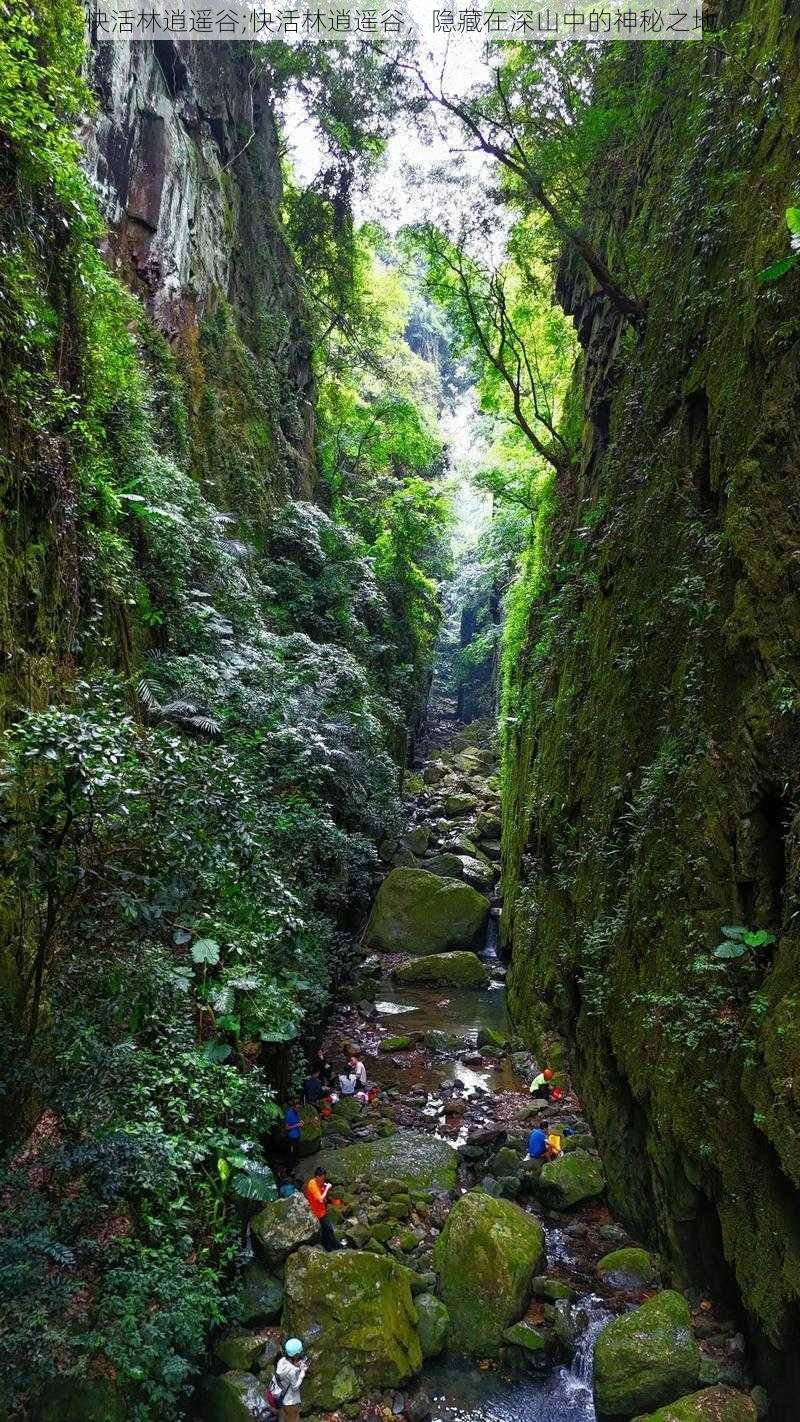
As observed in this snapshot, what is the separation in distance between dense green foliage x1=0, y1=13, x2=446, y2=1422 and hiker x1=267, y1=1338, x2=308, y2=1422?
2.10 feet

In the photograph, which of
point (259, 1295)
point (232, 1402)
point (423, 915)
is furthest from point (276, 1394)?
point (423, 915)

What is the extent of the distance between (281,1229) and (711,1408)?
135 inches

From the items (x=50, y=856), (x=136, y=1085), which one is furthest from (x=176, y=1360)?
(x=50, y=856)

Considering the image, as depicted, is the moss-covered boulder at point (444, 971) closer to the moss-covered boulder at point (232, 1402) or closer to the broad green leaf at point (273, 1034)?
the broad green leaf at point (273, 1034)

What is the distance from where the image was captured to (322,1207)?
255 inches

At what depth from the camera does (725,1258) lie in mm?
4930

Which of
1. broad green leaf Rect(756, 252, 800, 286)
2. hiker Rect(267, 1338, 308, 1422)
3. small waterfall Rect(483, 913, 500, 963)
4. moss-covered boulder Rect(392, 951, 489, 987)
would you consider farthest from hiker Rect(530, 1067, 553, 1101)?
broad green leaf Rect(756, 252, 800, 286)

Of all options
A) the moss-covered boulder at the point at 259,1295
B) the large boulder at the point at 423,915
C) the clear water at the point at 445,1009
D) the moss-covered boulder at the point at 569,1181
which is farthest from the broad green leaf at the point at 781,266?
the large boulder at the point at 423,915

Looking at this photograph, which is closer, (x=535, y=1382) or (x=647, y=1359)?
(x=647, y=1359)

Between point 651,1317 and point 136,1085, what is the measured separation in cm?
410

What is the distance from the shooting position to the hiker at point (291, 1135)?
7.70m

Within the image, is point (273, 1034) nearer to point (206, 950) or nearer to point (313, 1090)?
point (206, 950)

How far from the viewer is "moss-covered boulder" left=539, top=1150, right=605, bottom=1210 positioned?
23.7 ft

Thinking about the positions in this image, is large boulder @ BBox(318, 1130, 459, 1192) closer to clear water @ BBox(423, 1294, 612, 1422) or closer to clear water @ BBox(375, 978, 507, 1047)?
clear water @ BBox(423, 1294, 612, 1422)
